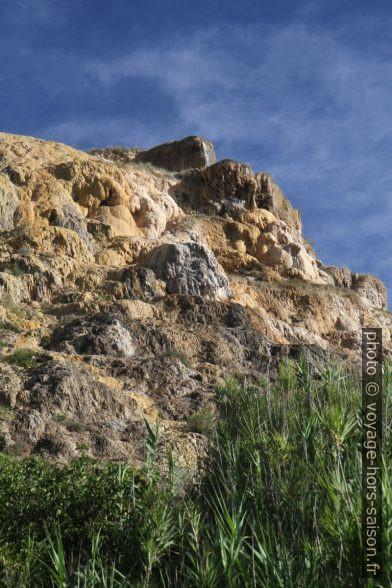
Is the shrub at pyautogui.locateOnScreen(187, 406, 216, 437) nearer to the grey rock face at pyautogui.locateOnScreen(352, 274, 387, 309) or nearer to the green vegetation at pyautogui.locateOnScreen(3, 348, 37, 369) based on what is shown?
the green vegetation at pyautogui.locateOnScreen(3, 348, 37, 369)

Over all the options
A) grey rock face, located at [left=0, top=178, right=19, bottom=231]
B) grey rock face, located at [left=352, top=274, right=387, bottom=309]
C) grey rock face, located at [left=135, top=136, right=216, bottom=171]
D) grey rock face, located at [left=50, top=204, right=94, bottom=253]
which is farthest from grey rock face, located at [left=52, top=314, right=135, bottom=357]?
grey rock face, located at [left=135, top=136, right=216, bottom=171]

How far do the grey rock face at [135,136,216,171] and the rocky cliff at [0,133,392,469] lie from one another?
46 centimetres

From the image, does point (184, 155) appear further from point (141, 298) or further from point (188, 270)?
point (141, 298)

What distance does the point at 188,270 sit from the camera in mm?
30719

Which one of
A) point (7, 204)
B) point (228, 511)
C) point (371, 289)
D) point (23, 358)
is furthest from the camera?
point (371, 289)

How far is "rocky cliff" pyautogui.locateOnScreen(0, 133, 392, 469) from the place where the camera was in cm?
1942

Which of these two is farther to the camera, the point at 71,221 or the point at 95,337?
the point at 71,221

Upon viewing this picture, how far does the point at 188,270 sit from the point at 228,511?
21.5 meters

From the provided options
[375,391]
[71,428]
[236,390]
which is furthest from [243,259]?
[375,391]

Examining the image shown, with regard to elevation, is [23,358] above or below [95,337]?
below

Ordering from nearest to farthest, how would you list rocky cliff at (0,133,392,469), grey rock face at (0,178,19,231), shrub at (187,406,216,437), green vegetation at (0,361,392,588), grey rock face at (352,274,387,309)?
1. green vegetation at (0,361,392,588)
2. rocky cliff at (0,133,392,469)
3. shrub at (187,406,216,437)
4. grey rock face at (0,178,19,231)
5. grey rock face at (352,274,387,309)

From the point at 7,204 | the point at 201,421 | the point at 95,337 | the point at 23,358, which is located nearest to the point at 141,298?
the point at 95,337

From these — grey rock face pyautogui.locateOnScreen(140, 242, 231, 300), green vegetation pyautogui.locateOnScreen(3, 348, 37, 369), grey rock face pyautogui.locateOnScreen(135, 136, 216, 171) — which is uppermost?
grey rock face pyautogui.locateOnScreen(135, 136, 216, 171)

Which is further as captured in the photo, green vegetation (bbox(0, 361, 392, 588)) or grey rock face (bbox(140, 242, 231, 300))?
grey rock face (bbox(140, 242, 231, 300))
